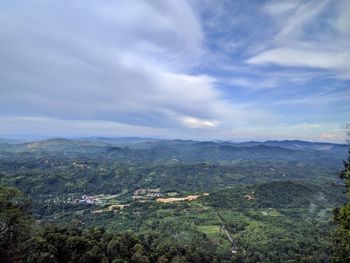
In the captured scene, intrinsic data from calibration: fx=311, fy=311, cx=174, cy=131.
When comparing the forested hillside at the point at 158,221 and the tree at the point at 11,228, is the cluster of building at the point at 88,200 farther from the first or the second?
the tree at the point at 11,228

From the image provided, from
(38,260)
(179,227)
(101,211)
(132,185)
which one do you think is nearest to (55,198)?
(101,211)

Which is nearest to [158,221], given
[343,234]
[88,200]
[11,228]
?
→ [88,200]

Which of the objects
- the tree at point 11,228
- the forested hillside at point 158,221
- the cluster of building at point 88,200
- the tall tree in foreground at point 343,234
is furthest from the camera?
the cluster of building at point 88,200

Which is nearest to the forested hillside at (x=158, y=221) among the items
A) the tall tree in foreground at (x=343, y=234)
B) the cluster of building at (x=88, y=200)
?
the cluster of building at (x=88, y=200)

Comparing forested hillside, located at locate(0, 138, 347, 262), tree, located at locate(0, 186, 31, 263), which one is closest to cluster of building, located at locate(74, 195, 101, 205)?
forested hillside, located at locate(0, 138, 347, 262)

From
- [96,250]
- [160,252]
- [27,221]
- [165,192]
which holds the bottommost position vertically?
[165,192]

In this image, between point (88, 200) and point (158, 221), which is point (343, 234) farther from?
point (88, 200)

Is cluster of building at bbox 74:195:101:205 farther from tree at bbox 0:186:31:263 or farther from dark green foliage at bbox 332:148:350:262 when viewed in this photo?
dark green foliage at bbox 332:148:350:262

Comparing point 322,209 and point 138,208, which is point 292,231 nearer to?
point 322,209
